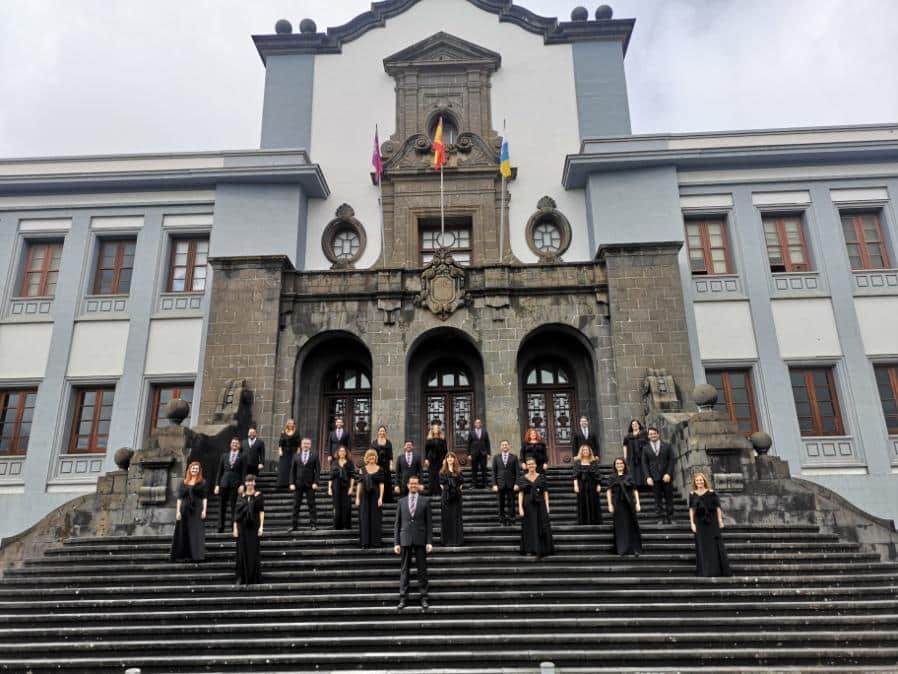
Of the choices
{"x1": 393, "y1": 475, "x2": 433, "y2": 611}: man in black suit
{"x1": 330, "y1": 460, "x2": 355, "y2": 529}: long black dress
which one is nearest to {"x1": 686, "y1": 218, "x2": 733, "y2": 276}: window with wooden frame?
{"x1": 330, "y1": 460, "x2": 355, "y2": 529}: long black dress

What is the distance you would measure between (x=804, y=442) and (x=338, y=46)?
1806 centimetres

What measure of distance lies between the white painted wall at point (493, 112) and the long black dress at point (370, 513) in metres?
9.79

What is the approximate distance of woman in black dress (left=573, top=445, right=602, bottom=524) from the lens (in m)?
12.0

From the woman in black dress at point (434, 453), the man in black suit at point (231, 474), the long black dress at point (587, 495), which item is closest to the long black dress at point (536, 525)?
the long black dress at point (587, 495)

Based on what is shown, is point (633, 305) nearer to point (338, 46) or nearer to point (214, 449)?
point (214, 449)

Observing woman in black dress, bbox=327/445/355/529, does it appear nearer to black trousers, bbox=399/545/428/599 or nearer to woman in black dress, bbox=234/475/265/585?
woman in black dress, bbox=234/475/265/585

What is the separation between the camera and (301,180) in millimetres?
19922

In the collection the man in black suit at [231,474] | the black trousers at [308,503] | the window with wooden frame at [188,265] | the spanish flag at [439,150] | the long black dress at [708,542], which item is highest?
the spanish flag at [439,150]

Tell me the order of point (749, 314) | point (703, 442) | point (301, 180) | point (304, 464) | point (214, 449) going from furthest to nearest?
point (301, 180)
point (749, 314)
point (214, 449)
point (703, 442)
point (304, 464)

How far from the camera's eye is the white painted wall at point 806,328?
18047 mm

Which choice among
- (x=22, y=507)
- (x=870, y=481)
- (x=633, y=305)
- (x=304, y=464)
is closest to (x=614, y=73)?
(x=633, y=305)

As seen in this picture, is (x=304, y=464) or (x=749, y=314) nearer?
(x=304, y=464)

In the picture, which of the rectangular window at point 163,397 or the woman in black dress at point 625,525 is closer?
the woman in black dress at point 625,525

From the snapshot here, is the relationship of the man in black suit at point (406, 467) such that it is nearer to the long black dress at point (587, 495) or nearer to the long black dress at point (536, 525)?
the long black dress at point (536, 525)
